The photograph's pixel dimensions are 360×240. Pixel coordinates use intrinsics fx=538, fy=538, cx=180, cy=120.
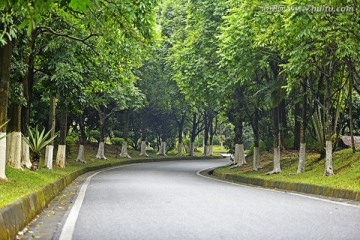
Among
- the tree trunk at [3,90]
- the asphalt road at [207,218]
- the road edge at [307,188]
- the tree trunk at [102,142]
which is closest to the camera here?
the asphalt road at [207,218]

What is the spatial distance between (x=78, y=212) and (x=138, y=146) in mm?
51855

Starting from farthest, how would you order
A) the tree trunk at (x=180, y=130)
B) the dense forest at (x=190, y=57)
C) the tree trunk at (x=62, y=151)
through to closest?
the tree trunk at (x=180, y=130) < the tree trunk at (x=62, y=151) < the dense forest at (x=190, y=57)

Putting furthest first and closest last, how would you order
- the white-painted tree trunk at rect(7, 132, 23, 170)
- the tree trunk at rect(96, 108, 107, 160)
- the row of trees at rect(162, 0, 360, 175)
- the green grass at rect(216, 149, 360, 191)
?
the tree trunk at rect(96, 108, 107, 160), the white-painted tree trunk at rect(7, 132, 23, 170), the green grass at rect(216, 149, 360, 191), the row of trees at rect(162, 0, 360, 175)

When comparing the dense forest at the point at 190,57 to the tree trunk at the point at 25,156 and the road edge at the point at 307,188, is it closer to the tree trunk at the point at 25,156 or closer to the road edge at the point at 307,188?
the tree trunk at the point at 25,156

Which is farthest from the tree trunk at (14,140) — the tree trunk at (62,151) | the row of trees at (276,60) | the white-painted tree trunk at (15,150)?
the row of trees at (276,60)

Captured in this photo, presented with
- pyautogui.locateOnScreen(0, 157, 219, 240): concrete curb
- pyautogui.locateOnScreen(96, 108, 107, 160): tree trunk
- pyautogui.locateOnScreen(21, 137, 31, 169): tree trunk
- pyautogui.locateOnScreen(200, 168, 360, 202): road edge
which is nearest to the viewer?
pyautogui.locateOnScreen(0, 157, 219, 240): concrete curb

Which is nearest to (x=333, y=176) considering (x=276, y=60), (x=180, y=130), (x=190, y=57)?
(x=276, y=60)

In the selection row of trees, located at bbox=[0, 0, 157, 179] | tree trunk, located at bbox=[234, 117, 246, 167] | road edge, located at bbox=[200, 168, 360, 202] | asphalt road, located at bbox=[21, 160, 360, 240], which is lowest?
asphalt road, located at bbox=[21, 160, 360, 240]

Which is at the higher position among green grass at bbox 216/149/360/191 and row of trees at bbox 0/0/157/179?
row of trees at bbox 0/0/157/179

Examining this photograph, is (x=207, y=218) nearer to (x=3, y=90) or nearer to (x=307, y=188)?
(x=3, y=90)

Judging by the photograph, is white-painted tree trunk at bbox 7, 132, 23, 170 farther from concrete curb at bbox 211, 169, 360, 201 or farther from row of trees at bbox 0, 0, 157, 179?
concrete curb at bbox 211, 169, 360, 201

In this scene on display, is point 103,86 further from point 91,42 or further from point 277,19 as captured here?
point 277,19

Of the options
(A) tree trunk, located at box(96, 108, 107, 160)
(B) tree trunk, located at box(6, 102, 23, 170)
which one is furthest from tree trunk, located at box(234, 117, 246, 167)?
(B) tree trunk, located at box(6, 102, 23, 170)

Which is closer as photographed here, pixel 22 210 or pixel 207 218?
pixel 22 210
